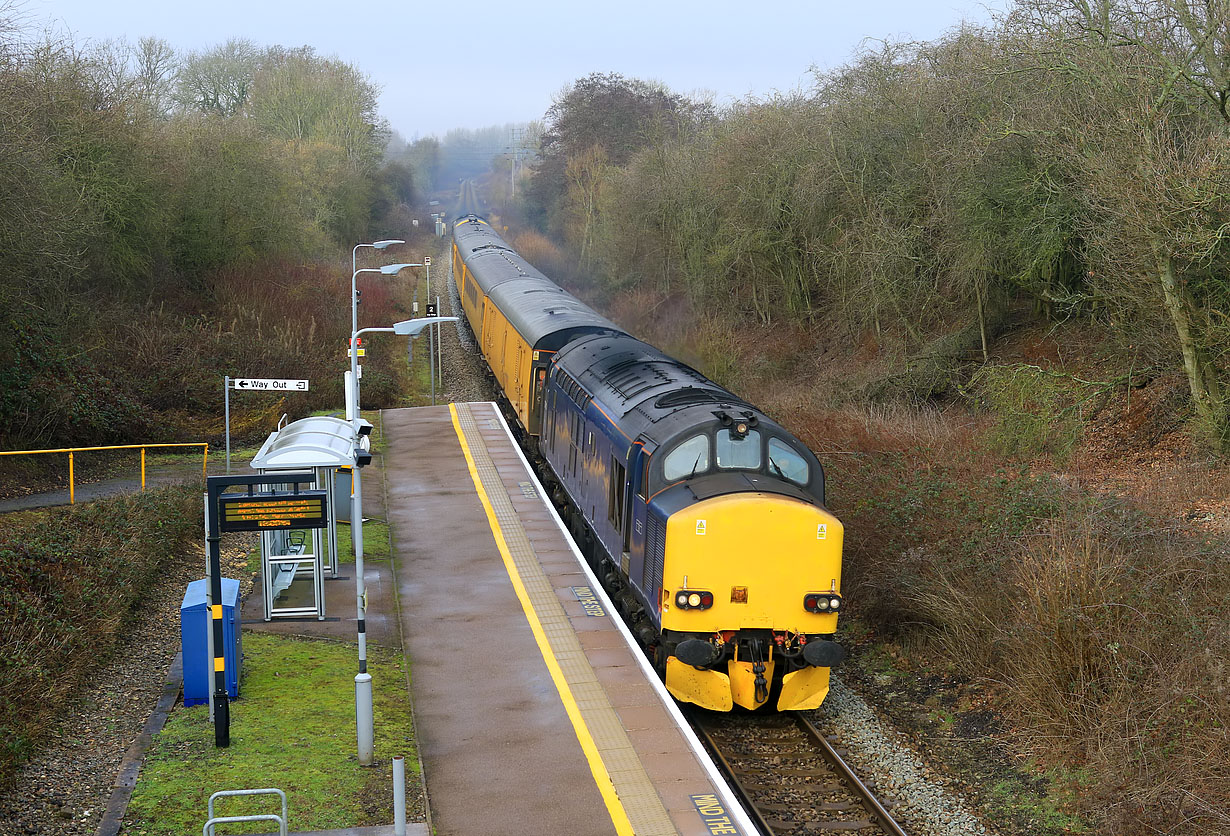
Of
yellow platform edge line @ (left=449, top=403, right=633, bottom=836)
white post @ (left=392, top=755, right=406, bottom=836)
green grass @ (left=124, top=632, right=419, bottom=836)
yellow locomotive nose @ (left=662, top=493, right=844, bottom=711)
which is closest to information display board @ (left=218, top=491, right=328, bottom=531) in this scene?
green grass @ (left=124, top=632, right=419, bottom=836)

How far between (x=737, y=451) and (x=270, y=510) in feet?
16.6

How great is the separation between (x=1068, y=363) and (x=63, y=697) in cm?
2053

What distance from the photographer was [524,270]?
111 feet

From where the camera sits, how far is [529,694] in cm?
1163

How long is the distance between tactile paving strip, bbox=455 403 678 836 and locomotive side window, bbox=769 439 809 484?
3150 mm

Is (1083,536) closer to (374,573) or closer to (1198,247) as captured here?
(1198,247)

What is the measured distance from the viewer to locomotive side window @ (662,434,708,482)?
1179 cm

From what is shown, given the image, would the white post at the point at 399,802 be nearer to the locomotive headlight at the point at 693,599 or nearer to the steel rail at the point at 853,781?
the locomotive headlight at the point at 693,599

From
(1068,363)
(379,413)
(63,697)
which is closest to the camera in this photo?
(63,697)

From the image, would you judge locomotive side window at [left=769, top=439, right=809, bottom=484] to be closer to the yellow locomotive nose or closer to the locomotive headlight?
the yellow locomotive nose

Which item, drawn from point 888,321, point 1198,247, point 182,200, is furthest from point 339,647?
point 182,200

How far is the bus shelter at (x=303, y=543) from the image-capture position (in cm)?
1358

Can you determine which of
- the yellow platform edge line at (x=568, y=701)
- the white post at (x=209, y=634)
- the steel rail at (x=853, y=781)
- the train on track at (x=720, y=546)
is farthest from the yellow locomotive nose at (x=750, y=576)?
the white post at (x=209, y=634)

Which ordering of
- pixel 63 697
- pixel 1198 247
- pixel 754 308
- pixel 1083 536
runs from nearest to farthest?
pixel 63 697 → pixel 1083 536 → pixel 1198 247 → pixel 754 308
